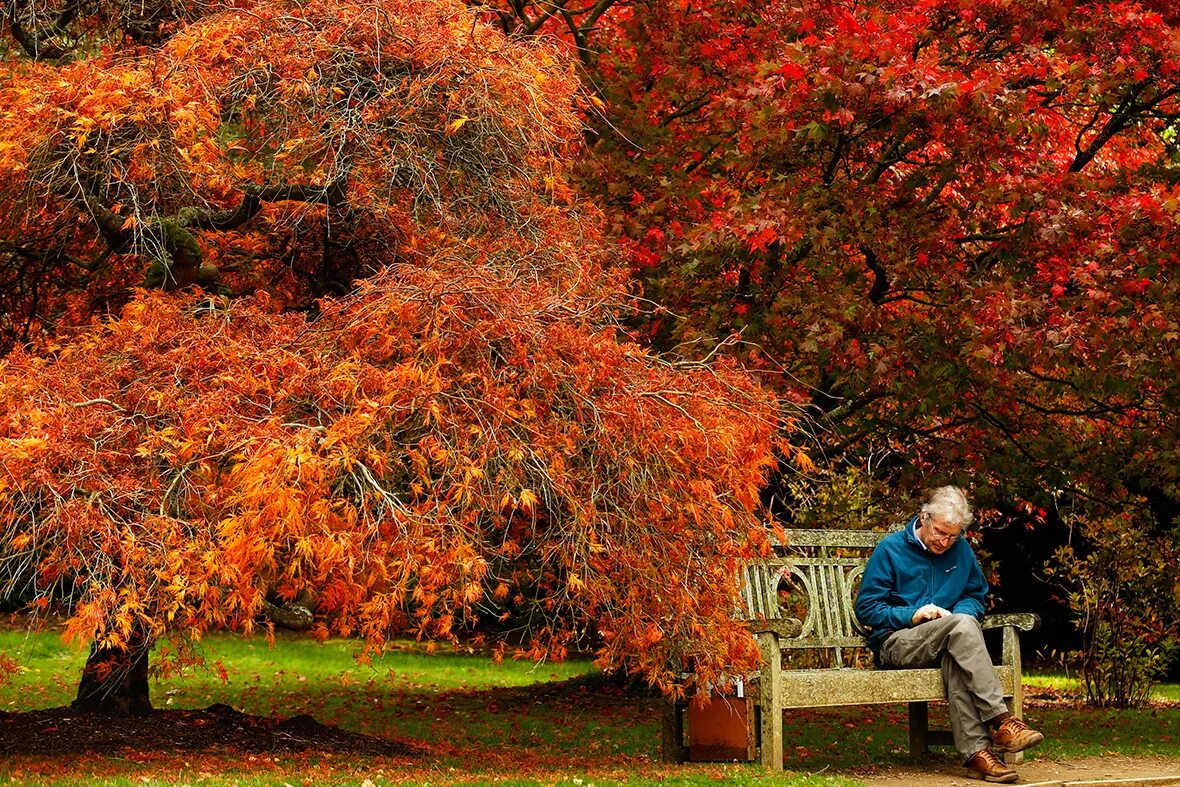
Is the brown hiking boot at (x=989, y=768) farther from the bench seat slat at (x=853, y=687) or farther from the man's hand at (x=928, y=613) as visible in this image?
the man's hand at (x=928, y=613)

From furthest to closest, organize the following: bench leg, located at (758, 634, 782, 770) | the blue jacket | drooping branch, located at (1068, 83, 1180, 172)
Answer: drooping branch, located at (1068, 83, 1180, 172)
the blue jacket
bench leg, located at (758, 634, 782, 770)

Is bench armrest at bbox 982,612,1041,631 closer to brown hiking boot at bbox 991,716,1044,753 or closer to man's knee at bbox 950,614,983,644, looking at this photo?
man's knee at bbox 950,614,983,644

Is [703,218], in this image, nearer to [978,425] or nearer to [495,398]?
[978,425]

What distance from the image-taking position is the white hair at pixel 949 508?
6.86 meters

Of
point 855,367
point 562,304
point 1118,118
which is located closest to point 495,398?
point 562,304

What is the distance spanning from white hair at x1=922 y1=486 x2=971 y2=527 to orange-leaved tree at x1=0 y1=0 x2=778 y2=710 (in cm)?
97

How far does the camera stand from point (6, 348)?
8492mm

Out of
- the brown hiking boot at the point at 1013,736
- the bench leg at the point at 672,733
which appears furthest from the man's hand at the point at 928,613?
the bench leg at the point at 672,733

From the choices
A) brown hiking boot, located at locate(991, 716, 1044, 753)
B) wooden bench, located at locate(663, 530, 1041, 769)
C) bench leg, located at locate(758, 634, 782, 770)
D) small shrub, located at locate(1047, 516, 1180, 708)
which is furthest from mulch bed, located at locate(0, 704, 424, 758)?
small shrub, located at locate(1047, 516, 1180, 708)

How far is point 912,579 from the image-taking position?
276 inches

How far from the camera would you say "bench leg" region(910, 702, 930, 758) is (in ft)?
23.9

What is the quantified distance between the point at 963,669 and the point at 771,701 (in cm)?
94

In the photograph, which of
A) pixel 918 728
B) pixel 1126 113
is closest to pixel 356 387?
pixel 918 728

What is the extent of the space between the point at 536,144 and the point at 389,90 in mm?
864
